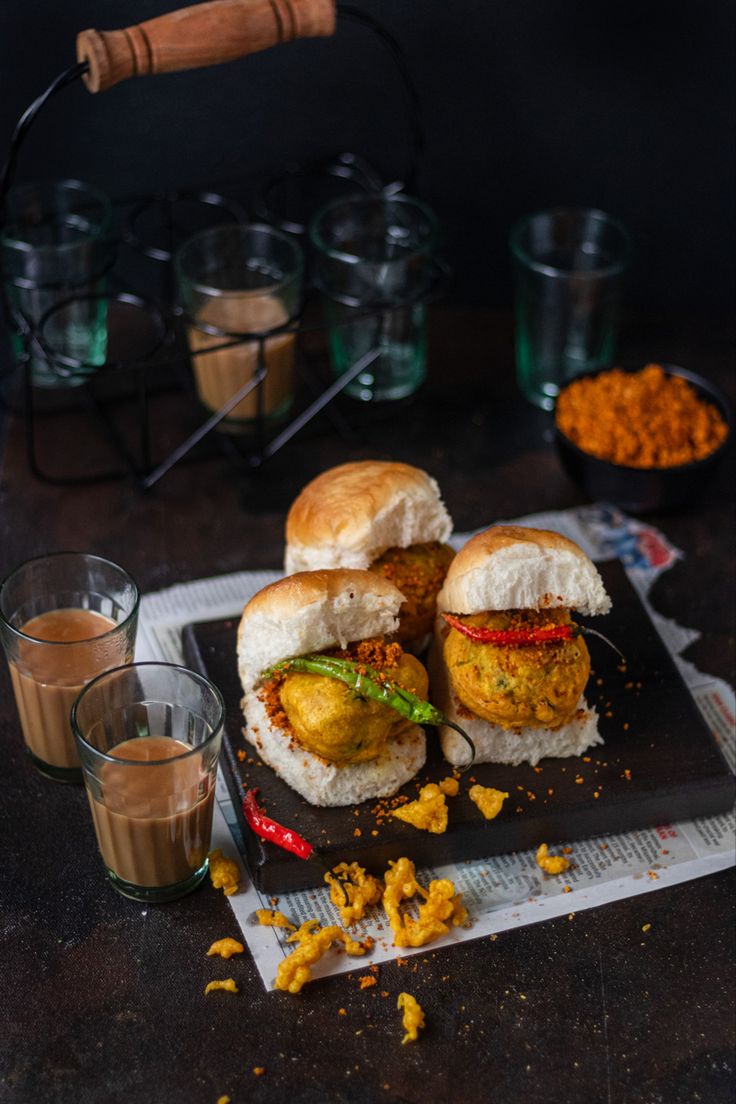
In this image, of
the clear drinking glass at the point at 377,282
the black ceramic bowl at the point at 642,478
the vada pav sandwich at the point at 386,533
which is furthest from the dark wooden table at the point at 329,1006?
the clear drinking glass at the point at 377,282

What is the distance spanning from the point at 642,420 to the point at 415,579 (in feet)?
2.37

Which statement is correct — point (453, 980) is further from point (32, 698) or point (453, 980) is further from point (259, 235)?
point (259, 235)

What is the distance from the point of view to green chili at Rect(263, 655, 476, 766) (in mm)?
1673

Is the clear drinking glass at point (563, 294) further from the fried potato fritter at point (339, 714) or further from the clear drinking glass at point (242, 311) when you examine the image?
the fried potato fritter at point (339, 714)

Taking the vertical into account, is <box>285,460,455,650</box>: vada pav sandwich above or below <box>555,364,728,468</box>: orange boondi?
above

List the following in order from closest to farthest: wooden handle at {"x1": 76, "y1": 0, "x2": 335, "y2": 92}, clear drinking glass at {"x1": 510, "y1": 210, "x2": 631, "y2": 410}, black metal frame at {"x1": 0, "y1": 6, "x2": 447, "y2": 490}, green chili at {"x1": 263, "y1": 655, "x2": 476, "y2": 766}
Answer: green chili at {"x1": 263, "y1": 655, "x2": 476, "y2": 766} < wooden handle at {"x1": 76, "y1": 0, "x2": 335, "y2": 92} < black metal frame at {"x1": 0, "y1": 6, "x2": 447, "y2": 490} < clear drinking glass at {"x1": 510, "y1": 210, "x2": 631, "y2": 410}

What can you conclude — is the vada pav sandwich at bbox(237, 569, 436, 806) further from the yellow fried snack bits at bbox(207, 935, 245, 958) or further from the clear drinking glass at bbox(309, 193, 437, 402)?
the clear drinking glass at bbox(309, 193, 437, 402)

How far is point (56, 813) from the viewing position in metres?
1.88

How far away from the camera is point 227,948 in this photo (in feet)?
5.53

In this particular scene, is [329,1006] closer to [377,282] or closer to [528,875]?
[528,875]

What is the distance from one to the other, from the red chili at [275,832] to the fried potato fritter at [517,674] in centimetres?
29

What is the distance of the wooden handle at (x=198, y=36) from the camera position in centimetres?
203

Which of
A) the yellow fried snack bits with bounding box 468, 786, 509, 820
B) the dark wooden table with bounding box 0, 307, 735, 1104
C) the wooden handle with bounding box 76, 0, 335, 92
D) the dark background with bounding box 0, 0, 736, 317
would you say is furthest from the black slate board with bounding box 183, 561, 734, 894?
the dark background with bounding box 0, 0, 736, 317

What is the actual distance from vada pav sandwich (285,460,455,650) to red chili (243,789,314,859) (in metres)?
0.33
